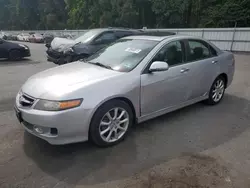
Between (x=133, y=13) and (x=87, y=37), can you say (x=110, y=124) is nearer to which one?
(x=87, y=37)

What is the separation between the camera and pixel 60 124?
8.60 feet

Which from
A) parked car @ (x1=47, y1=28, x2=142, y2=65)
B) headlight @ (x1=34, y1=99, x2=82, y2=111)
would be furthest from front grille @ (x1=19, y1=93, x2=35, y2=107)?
parked car @ (x1=47, y1=28, x2=142, y2=65)

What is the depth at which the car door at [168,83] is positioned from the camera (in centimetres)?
329

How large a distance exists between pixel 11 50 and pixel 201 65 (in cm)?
1005

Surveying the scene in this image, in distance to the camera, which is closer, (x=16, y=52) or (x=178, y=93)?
(x=178, y=93)

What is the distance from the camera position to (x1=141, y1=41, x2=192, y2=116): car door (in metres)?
3.29

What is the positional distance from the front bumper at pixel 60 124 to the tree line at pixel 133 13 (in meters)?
17.2

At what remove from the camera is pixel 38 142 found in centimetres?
316

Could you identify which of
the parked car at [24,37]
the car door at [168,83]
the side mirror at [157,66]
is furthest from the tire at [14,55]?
the parked car at [24,37]

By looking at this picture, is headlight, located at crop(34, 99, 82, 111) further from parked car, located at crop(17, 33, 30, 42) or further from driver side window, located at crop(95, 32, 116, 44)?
parked car, located at crop(17, 33, 30, 42)

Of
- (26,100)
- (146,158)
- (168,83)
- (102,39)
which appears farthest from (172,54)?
(102,39)

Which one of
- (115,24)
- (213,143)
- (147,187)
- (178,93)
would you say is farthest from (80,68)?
(115,24)

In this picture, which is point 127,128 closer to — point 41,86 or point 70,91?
point 70,91

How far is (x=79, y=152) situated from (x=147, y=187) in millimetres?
1081
